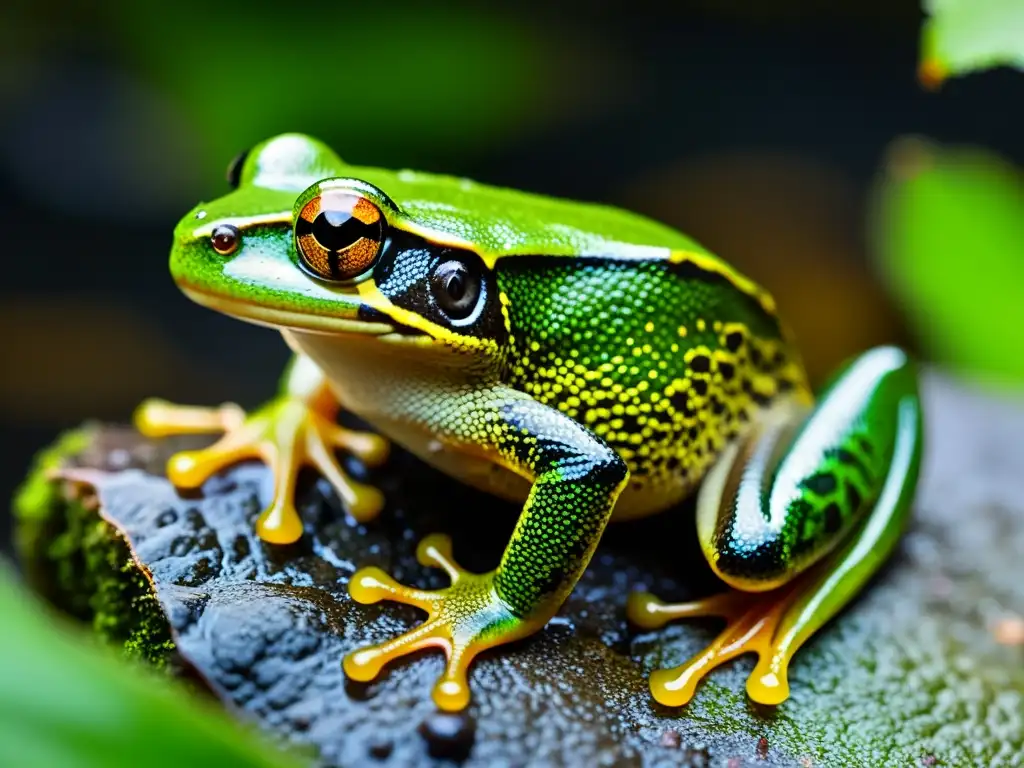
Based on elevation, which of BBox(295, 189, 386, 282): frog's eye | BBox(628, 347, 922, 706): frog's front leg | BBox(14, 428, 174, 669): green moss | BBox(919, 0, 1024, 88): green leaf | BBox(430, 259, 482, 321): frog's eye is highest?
BBox(919, 0, 1024, 88): green leaf

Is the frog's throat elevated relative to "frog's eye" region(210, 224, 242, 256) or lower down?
lower down

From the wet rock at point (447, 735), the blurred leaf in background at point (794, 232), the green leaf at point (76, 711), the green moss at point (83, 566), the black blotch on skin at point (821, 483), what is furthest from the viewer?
the blurred leaf in background at point (794, 232)

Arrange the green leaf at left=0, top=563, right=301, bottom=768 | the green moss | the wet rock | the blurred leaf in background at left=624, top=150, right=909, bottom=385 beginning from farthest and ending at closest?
the blurred leaf in background at left=624, top=150, right=909, bottom=385, the green moss, the wet rock, the green leaf at left=0, top=563, right=301, bottom=768

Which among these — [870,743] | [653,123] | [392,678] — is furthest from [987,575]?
[653,123]

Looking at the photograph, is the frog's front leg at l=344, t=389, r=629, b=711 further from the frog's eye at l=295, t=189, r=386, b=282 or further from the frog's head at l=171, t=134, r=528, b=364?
the frog's eye at l=295, t=189, r=386, b=282

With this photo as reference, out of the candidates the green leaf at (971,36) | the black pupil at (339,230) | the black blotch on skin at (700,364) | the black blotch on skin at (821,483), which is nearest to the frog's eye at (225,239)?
the black pupil at (339,230)

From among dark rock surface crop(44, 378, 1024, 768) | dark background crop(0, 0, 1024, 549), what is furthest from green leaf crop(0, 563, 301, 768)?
dark background crop(0, 0, 1024, 549)

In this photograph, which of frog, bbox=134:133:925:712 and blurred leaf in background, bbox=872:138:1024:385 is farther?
blurred leaf in background, bbox=872:138:1024:385

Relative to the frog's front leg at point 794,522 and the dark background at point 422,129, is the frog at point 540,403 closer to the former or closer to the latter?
the frog's front leg at point 794,522
